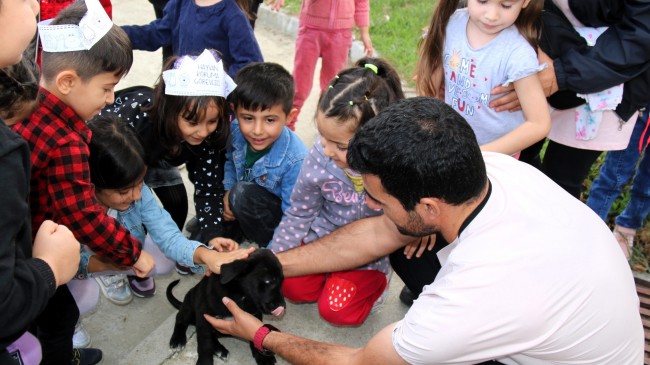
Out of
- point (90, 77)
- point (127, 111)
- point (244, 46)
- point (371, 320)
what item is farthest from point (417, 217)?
point (244, 46)

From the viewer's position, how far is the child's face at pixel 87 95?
2.37 metres

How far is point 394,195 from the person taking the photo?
1.98 metres

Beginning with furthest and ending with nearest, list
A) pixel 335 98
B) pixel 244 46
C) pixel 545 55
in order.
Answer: pixel 244 46, pixel 545 55, pixel 335 98

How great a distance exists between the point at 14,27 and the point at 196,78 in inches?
53.5

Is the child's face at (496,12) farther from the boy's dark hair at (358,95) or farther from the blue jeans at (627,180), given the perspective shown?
the blue jeans at (627,180)

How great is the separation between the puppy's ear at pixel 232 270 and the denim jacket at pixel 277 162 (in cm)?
89

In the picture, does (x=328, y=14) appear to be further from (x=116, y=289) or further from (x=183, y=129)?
(x=116, y=289)

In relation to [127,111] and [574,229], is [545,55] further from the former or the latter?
[127,111]

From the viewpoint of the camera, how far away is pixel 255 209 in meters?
3.23

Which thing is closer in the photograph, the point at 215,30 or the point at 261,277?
the point at 261,277

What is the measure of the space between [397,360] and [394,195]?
548 millimetres

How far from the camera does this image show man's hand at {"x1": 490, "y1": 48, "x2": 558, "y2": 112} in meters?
2.80

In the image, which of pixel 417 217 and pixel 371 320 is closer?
pixel 417 217

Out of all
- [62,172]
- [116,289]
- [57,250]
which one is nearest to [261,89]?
[62,172]
